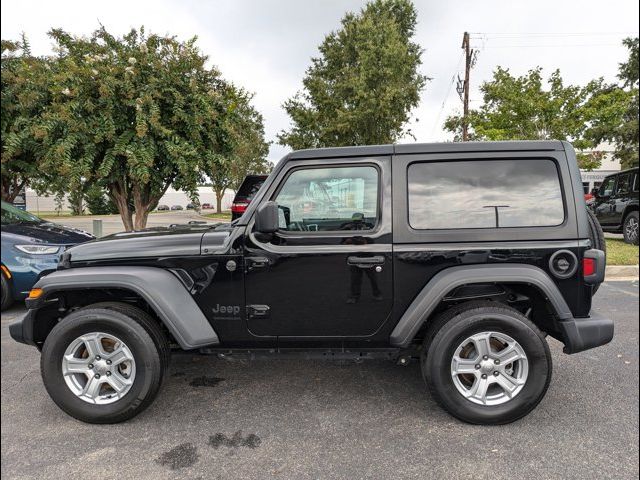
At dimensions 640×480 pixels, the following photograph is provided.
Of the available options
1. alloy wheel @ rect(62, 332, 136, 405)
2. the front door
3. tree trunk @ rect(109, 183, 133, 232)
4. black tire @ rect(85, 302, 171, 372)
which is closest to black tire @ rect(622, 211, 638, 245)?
the front door

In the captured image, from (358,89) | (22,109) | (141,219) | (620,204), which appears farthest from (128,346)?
(358,89)

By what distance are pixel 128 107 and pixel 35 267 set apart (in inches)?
158

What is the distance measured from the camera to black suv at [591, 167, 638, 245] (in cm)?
929

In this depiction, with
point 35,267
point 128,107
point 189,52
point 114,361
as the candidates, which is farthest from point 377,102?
point 114,361

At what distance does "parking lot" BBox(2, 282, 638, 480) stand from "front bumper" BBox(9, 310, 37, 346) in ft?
1.61

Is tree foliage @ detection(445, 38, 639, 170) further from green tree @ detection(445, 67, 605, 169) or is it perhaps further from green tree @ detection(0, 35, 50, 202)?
green tree @ detection(0, 35, 50, 202)

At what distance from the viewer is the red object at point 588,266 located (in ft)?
7.86

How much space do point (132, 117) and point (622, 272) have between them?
9.21 meters

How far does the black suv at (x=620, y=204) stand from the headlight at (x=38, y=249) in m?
11.7

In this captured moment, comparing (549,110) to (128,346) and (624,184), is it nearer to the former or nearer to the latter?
(624,184)

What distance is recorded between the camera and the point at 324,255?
245cm

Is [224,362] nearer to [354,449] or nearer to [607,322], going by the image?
[354,449]

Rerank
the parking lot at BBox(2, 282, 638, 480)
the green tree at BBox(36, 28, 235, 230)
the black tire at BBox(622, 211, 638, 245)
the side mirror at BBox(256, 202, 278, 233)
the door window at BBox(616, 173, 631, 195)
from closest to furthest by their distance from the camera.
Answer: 1. the parking lot at BBox(2, 282, 638, 480)
2. the side mirror at BBox(256, 202, 278, 233)
3. the green tree at BBox(36, 28, 235, 230)
4. the black tire at BBox(622, 211, 638, 245)
5. the door window at BBox(616, 173, 631, 195)

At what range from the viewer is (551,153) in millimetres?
2492
